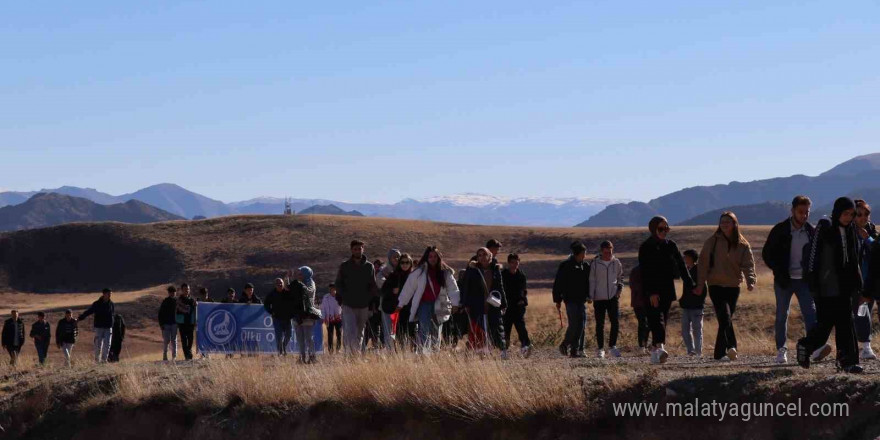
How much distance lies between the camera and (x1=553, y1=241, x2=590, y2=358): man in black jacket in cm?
1612

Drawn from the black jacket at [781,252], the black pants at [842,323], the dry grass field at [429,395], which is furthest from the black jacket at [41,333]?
the black pants at [842,323]

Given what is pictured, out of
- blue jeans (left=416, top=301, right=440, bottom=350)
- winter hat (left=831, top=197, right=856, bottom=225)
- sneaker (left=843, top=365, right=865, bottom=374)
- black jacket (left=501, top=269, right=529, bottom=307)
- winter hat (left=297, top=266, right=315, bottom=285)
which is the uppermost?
winter hat (left=831, top=197, right=856, bottom=225)

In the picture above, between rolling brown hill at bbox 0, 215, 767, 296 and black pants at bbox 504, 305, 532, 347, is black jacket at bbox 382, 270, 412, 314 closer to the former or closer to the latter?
black pants at bbox 504, 305, 532, 347

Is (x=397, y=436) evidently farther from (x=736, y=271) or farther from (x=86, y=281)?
(x=86, y=281)

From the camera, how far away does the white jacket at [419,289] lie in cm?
1571

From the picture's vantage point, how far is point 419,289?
15711 mm

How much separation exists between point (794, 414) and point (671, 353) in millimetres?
7105

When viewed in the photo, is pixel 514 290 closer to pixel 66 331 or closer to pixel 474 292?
pixel 474 292

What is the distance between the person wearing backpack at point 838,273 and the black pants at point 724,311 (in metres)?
2.83

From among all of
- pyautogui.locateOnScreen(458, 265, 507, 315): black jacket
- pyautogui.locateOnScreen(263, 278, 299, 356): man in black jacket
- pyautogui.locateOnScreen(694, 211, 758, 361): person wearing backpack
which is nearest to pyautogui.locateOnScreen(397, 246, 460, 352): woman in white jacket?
pyautogui.locateOnScreen(458, 265, 507, 315): black jacket

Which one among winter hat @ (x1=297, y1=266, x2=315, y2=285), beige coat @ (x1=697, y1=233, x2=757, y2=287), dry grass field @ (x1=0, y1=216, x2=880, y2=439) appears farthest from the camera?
winter hat @ (x1=297, y1=266, x2=315, y2=285)

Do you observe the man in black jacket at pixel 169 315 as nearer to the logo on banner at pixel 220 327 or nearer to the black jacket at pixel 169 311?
the black jacket at pixel 169 311

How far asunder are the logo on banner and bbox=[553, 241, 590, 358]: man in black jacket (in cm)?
973

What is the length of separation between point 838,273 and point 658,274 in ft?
9.85
